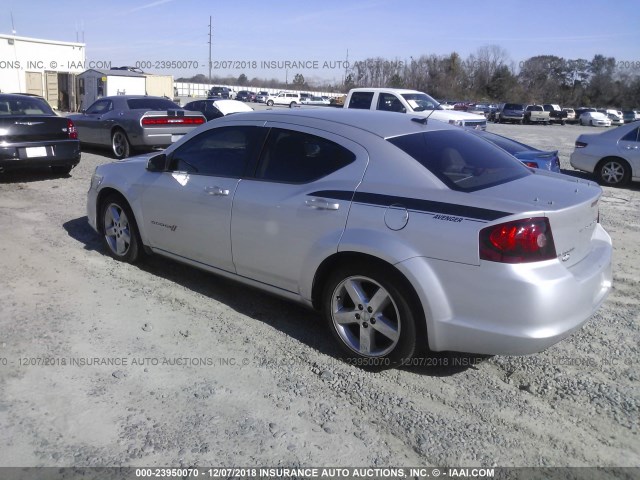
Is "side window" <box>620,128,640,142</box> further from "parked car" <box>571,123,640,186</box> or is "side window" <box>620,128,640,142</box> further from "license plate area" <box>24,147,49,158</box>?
"license plate area" <box>24,147,49,158</box>

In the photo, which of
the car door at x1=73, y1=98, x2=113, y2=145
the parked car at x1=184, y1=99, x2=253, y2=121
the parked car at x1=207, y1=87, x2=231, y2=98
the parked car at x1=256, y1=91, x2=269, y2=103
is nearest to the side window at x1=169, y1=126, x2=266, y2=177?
the car door at x1=73, y1=98, x2=113, y2=145

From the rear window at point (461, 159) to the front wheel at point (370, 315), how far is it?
2.45 feet

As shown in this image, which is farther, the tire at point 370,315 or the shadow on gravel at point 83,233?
the shadow on gravel at point 83,233

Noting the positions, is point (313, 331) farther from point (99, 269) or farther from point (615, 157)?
point (615, 157)

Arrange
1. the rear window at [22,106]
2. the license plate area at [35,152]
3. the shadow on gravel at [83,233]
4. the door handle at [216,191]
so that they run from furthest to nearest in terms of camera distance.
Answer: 1. the rear window at [22,106]
2. the license plate area at [35,152]
3. the shadow on gravel at [83,233]
4. the door handle at [216,191]

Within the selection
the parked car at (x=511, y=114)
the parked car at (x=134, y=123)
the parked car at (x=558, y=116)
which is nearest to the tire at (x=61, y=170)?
the parked car at (x=134, y=123)

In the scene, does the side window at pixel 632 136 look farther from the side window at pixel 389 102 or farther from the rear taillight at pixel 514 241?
the rear taillight at pixel 514 241

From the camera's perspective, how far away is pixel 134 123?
12.4 meters

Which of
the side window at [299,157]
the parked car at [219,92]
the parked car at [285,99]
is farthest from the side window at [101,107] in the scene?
the parked car at [219,92]

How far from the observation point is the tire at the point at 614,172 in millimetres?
11750

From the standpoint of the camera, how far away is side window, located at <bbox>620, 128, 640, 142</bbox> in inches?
462

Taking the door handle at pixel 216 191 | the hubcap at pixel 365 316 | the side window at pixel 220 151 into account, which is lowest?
the hubcap at pixel 365 316

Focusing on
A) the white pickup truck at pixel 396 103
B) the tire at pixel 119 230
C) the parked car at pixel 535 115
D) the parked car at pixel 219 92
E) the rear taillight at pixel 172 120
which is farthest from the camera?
the parked car at pixel 219 92

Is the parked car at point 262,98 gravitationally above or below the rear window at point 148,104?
above
